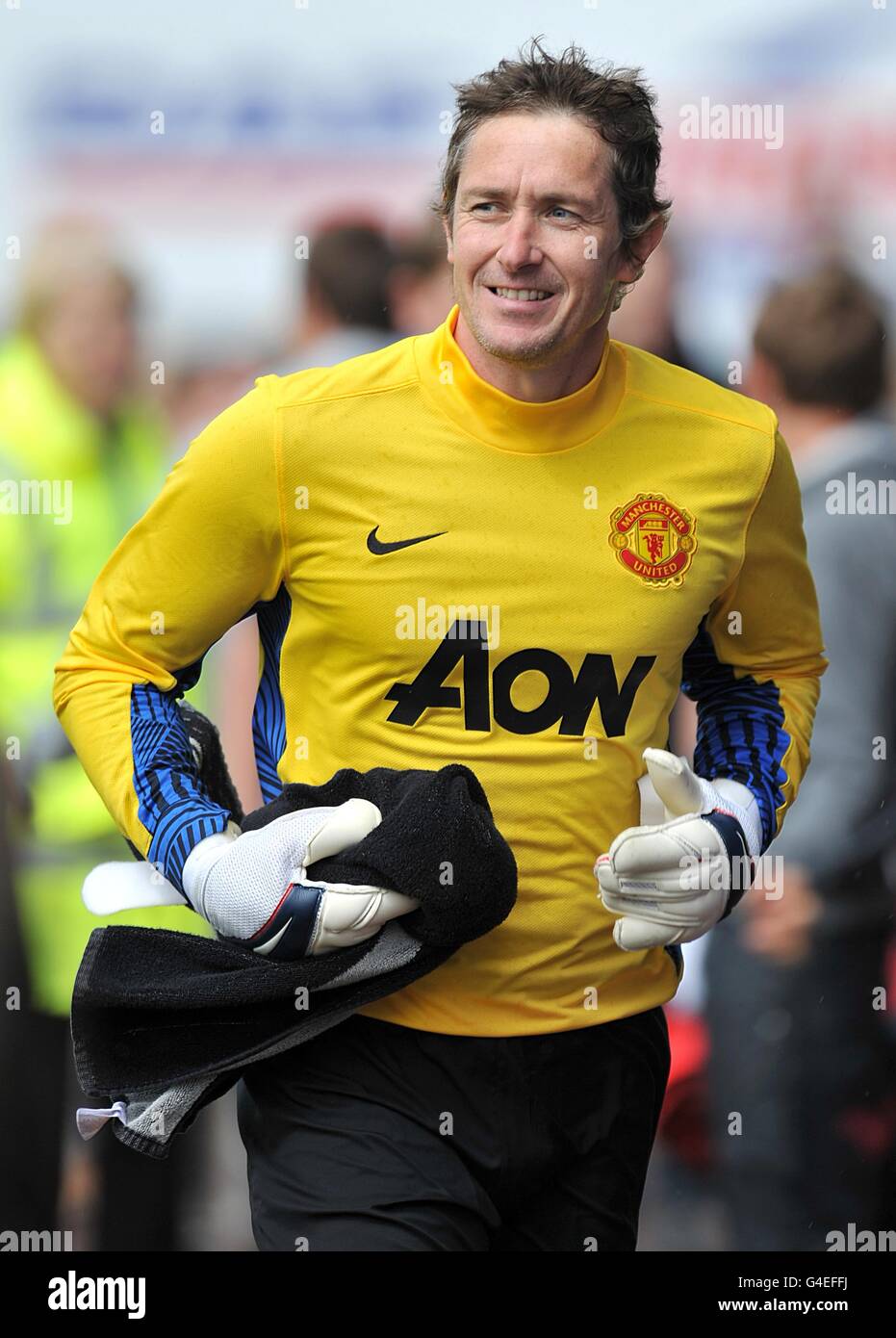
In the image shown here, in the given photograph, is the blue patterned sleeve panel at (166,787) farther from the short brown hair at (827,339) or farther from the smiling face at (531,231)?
the short brown hair at (827,339)

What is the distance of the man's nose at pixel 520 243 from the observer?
220 cm

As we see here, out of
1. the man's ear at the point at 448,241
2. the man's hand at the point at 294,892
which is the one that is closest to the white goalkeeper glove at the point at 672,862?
the man's hand at the point at 294,892

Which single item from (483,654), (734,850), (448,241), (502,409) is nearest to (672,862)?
(734,850)

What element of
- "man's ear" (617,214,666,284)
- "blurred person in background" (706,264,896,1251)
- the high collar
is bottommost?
"blurred person in background" (706,264,896,1251)

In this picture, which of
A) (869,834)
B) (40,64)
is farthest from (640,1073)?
(40,64)

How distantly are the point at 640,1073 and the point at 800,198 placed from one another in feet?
5.92

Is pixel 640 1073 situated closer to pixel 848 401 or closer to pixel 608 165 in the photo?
pixel 608 165

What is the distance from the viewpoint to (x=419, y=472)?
2.30 m

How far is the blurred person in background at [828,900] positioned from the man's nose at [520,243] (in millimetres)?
1456

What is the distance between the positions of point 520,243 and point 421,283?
1410mm

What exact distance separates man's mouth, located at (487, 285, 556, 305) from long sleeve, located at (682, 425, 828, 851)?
→ 0.40 metres

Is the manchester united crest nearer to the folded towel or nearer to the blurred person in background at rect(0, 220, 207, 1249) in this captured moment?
the folded towel

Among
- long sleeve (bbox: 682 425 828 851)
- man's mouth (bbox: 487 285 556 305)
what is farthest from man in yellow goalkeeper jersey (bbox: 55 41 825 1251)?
long sleeve (bbox: 682 425 828 851)

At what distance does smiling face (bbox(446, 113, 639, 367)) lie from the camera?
223cm
